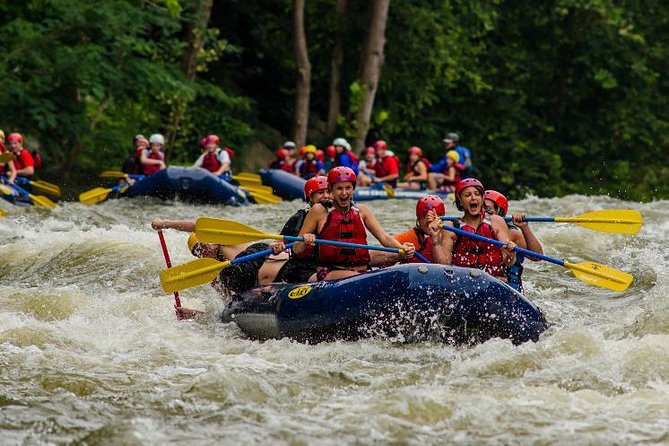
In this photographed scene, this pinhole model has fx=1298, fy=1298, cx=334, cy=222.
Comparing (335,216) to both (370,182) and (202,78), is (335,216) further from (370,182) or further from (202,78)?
(202,78)

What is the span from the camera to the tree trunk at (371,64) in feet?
74.7

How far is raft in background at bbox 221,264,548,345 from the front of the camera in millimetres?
7559

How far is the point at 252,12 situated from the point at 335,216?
16.4m

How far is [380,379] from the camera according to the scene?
7035 millimetres

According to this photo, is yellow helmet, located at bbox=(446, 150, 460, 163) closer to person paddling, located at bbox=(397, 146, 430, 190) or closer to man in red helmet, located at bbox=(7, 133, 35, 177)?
person paddling, located at bbox=(397, 146, 430, 190)

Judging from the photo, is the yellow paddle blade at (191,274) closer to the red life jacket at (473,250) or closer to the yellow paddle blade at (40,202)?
the red life jacket at (473,250)

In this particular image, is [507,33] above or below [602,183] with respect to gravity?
above

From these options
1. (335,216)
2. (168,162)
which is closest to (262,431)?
(335,216)

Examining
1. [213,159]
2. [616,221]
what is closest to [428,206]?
[616,221]

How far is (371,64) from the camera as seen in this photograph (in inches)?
906

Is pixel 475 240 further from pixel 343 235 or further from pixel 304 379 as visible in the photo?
pixel 304 379

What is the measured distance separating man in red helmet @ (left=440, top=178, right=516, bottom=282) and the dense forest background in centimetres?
1054

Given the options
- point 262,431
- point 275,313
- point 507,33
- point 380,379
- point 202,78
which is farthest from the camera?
point 507,33

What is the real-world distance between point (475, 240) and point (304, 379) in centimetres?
193
